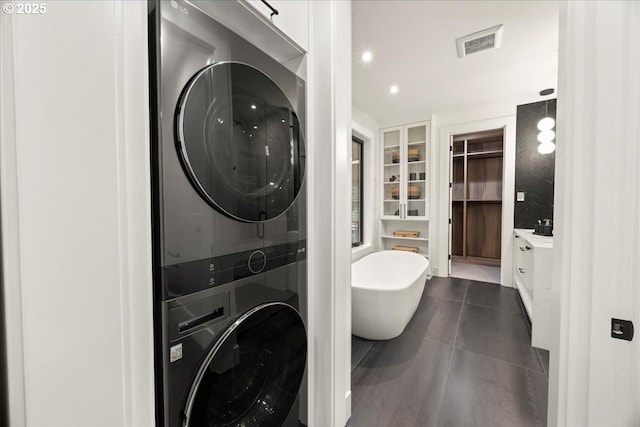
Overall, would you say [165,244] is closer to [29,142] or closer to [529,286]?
[29,142]

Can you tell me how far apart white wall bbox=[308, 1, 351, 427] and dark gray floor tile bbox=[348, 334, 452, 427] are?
16.9 inches

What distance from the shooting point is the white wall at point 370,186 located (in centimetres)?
388

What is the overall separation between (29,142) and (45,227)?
15 cm

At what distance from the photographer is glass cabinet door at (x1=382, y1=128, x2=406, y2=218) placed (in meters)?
4.14

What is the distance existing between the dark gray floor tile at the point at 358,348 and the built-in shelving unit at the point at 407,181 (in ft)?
7.66

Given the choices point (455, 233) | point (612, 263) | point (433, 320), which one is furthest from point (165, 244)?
point (455, 233)

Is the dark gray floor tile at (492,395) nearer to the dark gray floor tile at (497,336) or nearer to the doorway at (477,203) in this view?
the dark gray floor tile at (497,336)

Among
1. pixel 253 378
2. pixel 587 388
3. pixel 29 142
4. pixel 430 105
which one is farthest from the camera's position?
pixel 430 105

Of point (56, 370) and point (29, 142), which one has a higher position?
point (29, 142)

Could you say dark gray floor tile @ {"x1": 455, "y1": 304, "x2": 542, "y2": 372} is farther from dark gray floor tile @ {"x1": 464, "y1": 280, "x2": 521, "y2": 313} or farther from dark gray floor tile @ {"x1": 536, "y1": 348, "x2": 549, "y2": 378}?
dark gray floor tile @ {"x1": 464, "y1": 280, "x2": 521, "y2": 313}

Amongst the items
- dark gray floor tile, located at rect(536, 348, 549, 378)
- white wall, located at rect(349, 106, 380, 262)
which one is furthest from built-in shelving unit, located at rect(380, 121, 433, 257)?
dark gray floor tile, located at rect(536, 348, 549, 378)

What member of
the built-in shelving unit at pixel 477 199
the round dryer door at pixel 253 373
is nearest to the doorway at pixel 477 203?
the built-in shelving unit at pixel 477 199

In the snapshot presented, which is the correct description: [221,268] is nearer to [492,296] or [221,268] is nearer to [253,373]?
[253,373]

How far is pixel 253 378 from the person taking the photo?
843 mm
